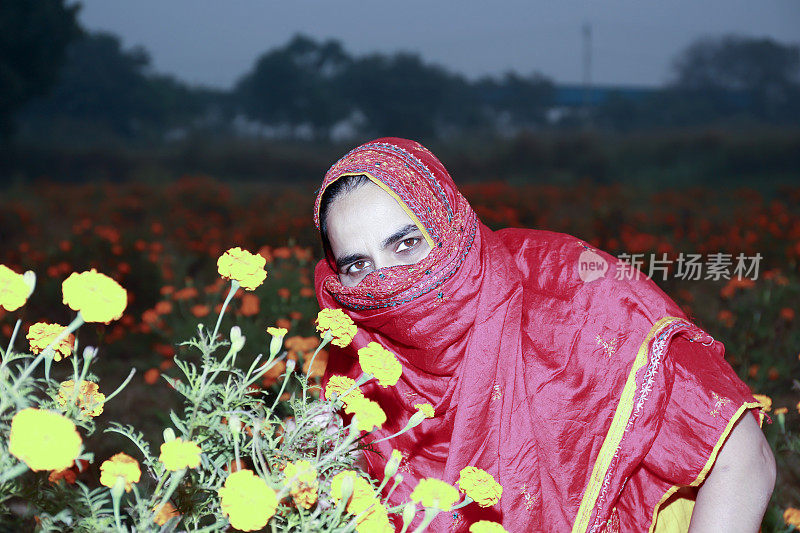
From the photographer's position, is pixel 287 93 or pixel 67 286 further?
pixel 287 93

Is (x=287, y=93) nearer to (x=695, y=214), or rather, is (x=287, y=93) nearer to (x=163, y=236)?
(x=163, y=236)

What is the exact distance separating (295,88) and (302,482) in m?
10.1

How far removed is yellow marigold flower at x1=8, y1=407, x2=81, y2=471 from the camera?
0.54 meters

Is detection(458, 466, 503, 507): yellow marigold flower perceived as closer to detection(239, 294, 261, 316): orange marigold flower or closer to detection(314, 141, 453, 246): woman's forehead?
detection(314, 141, 453, 246): woman's forehead

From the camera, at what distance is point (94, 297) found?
0.66m

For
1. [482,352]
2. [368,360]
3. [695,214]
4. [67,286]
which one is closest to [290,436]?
[368,360]

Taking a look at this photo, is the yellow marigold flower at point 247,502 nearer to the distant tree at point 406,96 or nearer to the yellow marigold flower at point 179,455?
the yellow marigold flower at point 179,455

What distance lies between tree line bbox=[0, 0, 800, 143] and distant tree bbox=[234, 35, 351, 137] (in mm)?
16

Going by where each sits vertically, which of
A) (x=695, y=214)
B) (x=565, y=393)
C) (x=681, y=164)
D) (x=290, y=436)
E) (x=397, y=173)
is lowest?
(x=681, y=164)

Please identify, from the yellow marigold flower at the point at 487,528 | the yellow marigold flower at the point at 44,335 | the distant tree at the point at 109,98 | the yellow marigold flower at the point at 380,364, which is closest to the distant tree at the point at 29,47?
the distant tree at the point at 109,98

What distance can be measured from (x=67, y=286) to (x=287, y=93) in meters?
10.0

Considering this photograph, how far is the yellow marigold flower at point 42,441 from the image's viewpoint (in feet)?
1.77

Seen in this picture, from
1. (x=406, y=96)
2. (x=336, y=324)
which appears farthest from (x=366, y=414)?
(x=406, y=96)

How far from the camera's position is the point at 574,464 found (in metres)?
1.37
